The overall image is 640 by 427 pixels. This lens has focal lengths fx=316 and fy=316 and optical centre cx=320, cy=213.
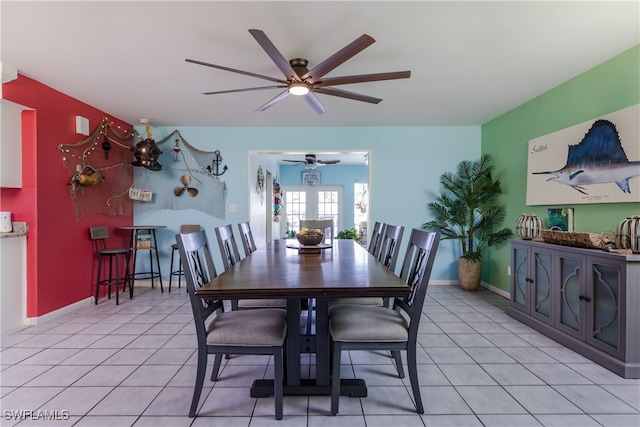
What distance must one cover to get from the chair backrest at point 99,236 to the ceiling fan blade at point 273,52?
10.2 feet

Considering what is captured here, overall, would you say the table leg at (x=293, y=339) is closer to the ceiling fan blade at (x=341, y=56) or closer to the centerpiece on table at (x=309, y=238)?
the centerpiece on table at (x=309, y=238)

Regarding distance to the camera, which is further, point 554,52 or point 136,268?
point 136,268

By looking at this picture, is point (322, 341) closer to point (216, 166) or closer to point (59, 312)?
point (59, 312)

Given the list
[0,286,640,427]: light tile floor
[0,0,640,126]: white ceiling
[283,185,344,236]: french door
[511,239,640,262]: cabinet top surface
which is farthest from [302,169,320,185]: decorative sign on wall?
[0,286,640,427]: light tile floor

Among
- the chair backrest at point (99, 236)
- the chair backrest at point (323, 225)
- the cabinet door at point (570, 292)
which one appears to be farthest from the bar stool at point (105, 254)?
the cabinet door at point (570, 292)

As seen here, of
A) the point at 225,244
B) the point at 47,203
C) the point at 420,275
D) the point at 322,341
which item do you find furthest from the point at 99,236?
the point at 420,275

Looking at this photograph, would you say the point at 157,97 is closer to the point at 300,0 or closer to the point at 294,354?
the point at 300,0

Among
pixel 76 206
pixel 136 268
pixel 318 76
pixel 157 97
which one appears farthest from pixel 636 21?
pixel 136 268

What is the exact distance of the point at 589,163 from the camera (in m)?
2.77

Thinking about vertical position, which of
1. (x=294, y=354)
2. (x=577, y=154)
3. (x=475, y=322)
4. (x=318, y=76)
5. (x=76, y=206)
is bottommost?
(x=475, y=322)

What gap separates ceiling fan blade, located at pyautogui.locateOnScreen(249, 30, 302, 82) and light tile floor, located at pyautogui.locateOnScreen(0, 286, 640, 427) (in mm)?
2052

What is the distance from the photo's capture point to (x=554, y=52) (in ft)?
8.17

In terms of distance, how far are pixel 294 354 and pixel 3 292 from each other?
9.46ft

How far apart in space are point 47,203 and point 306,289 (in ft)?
10.5
